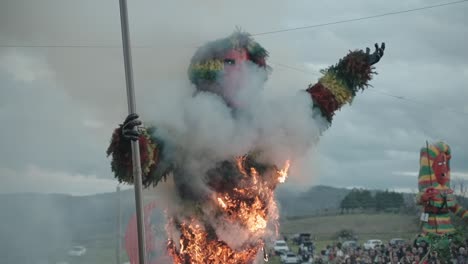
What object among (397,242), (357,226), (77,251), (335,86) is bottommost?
(397,242)

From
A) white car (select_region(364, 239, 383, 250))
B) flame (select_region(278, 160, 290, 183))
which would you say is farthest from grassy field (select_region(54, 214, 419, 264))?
flame (select_region(278, 160, 290, 183))

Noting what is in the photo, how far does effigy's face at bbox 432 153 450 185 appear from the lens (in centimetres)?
3139

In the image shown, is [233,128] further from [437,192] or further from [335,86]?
[437,192]

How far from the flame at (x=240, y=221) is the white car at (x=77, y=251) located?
8.00m

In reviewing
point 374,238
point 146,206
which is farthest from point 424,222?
point 146,206

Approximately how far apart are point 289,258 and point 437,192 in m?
6.85

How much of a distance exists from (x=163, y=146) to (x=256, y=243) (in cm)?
320

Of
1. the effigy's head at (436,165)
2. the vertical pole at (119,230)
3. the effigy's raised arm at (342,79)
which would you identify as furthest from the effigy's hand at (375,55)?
the effigy's head at (436,165)

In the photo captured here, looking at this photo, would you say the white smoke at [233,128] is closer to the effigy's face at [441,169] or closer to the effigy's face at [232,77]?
the effigy's face at [232,77]

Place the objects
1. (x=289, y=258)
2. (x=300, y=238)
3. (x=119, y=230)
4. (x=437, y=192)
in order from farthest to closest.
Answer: (x=300, y=238) → (x=289, y=258) → (x=437, y=192) → (x=119, y=230)

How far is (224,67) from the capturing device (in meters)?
17.9

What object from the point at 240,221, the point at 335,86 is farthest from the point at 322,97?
the point at 240,221

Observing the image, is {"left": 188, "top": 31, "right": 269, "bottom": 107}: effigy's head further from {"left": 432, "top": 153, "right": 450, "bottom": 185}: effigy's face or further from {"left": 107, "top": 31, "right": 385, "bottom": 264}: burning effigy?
{"left": 432, "top": 153, "right": 450, "bottom": 185}: effigy's face

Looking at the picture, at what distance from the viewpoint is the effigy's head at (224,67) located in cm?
1788
